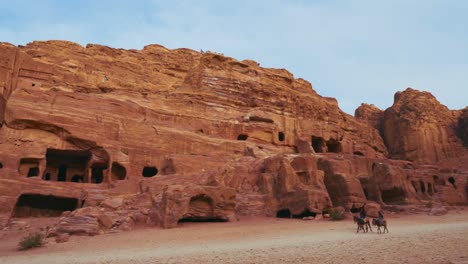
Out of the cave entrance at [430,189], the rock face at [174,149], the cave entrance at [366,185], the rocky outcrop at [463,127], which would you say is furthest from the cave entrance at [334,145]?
the rocky outcrop at [463,127]

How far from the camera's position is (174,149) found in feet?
111

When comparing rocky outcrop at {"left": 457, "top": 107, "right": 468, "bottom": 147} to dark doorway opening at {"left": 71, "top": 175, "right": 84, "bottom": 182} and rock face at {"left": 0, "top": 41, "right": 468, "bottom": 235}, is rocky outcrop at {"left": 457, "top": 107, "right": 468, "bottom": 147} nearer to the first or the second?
rock face at {"left": 0, "top": 41, "right": 468, "bottom": 235}

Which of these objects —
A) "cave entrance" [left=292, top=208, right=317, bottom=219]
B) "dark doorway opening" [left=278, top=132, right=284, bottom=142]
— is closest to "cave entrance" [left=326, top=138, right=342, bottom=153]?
"dark doorway opening" [left=278, top=132, right=284, bottom=142]

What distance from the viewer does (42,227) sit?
20875mm

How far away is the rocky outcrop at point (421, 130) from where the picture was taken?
62188 millimetres

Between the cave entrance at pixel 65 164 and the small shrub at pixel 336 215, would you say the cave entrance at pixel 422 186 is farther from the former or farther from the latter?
the cave entrance at pixel 65 164

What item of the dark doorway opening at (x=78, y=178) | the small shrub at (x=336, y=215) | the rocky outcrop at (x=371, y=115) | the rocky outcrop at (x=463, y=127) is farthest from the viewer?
the rocky outcrop at (x=371, y=115)

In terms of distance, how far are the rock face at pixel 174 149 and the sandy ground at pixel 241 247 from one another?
240 centimetres

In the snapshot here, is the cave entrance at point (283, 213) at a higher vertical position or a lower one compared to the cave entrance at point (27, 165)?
lower

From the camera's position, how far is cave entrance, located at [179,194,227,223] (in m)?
21.6

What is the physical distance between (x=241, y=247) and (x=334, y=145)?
144 ft

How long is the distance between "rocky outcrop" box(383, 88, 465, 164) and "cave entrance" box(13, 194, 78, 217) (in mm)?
51506

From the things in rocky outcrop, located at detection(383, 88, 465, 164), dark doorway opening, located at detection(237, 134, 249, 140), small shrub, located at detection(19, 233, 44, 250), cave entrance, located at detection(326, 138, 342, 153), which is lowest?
small shrub, located at detection(19, 233, 44, 250)

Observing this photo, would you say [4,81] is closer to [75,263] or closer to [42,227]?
[42,227]
